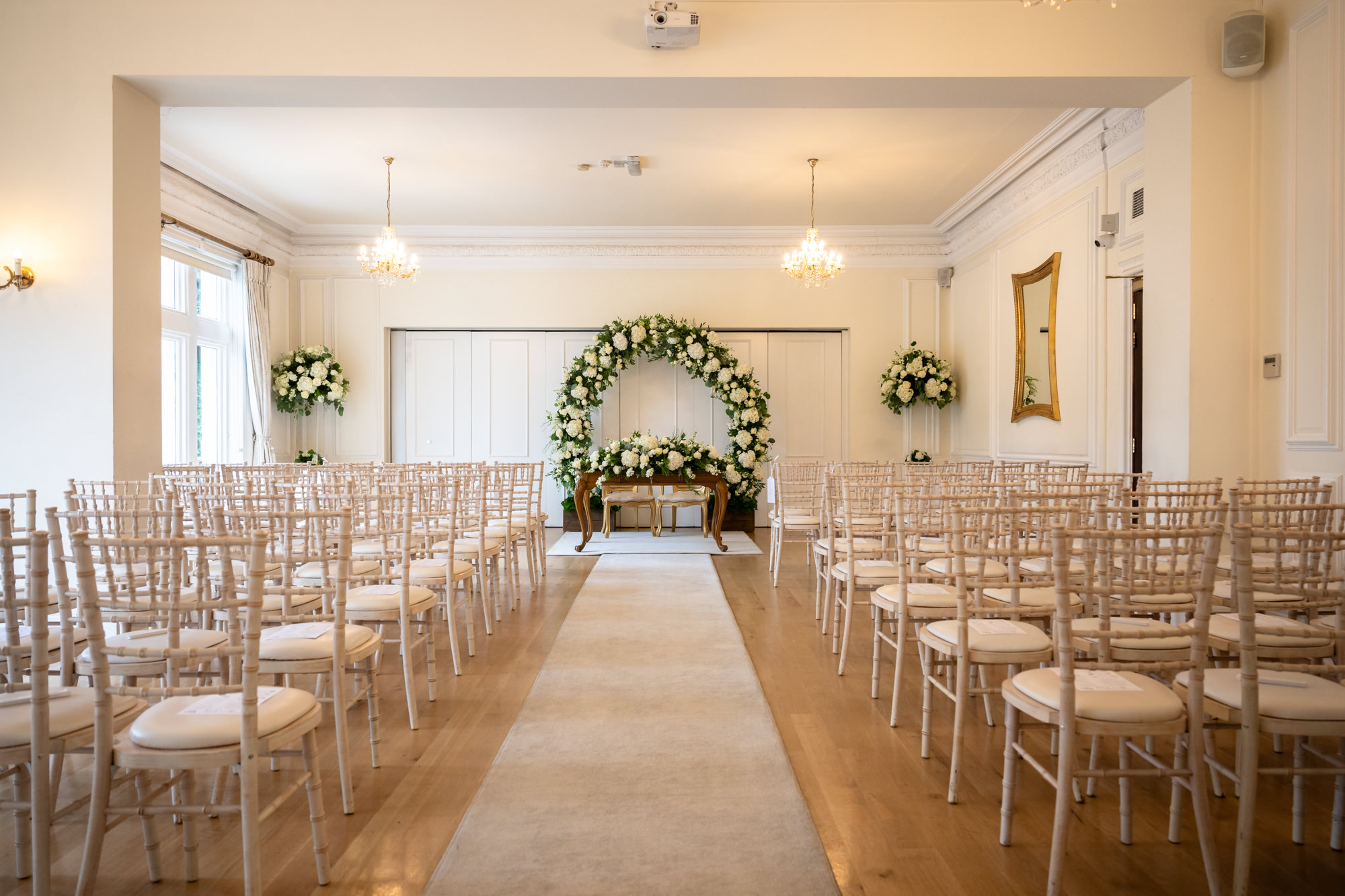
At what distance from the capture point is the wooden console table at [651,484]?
821 centimetres

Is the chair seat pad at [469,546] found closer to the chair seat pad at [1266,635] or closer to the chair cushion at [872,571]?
the chair cushion at [872,571]

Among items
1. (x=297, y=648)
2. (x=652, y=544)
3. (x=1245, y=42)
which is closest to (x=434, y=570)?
(x=297, y=648)

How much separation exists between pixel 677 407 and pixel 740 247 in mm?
2272

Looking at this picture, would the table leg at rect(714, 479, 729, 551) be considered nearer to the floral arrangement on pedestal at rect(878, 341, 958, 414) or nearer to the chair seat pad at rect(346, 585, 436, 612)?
the floral arrangement on pedestal at rect(878, 341, 958, 414)

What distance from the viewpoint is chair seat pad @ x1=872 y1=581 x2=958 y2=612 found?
3332 millimetres

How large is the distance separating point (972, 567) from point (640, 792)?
2.09m

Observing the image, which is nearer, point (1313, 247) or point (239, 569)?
point (239, 569)

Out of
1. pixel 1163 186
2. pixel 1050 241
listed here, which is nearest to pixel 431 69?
pixel 1163 186

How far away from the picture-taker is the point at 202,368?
28.5 ft

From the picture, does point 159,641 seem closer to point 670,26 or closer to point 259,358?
point 670,26

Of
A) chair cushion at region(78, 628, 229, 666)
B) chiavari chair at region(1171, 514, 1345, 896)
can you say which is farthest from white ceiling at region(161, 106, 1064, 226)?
chiavari chair at region(1171, 514, 1345, 896)

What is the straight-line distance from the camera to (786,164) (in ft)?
25.8

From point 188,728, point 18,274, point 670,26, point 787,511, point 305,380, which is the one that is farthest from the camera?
point 305,380

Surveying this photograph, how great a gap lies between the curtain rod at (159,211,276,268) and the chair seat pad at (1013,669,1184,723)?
290 inches
